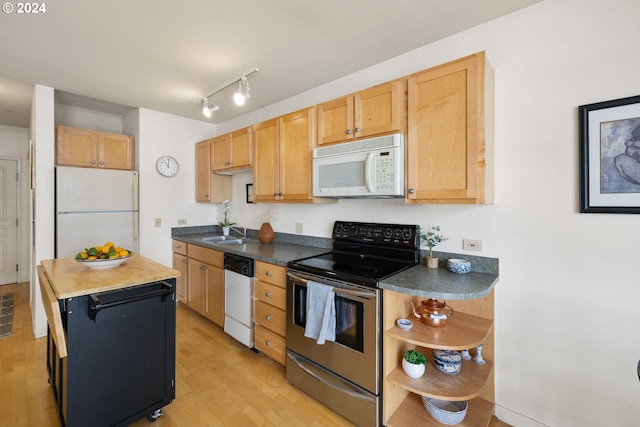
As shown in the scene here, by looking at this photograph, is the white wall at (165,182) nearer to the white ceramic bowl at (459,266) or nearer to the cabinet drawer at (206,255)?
the cabinet drawer at (206,255)

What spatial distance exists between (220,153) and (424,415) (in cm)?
340

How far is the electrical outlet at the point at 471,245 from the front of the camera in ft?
6.24

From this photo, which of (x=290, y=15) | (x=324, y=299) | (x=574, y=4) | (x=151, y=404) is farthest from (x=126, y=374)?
(x=574, y=4)

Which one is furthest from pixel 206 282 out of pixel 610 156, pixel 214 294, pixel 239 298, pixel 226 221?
pixel 610 156

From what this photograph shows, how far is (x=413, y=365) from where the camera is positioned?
169 cm

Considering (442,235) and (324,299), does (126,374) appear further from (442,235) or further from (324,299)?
(442,235)

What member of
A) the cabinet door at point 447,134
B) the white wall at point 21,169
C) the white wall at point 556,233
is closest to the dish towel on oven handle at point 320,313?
the cabinet door at point 447,134

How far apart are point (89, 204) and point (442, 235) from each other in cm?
365

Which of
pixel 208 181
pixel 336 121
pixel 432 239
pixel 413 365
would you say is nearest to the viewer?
pixel 413 365

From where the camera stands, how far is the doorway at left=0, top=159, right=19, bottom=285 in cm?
449

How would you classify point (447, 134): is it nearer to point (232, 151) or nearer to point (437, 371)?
point (437, 371)

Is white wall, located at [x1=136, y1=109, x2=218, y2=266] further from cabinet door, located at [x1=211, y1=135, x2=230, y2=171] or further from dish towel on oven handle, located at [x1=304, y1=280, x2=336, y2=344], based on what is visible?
dish towel on oven handle, located at [x1=304, y1=280, x2=336, y2=344]

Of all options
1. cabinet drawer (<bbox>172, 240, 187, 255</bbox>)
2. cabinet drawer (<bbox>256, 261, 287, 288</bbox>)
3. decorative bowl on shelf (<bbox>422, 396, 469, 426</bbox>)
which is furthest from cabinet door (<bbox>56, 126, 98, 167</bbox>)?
decorative bowl on shelf (<bbox>422, 396, 469, 426</bbox>)

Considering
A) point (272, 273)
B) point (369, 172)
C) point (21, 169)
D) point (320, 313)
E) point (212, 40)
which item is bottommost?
point (320, 313)
